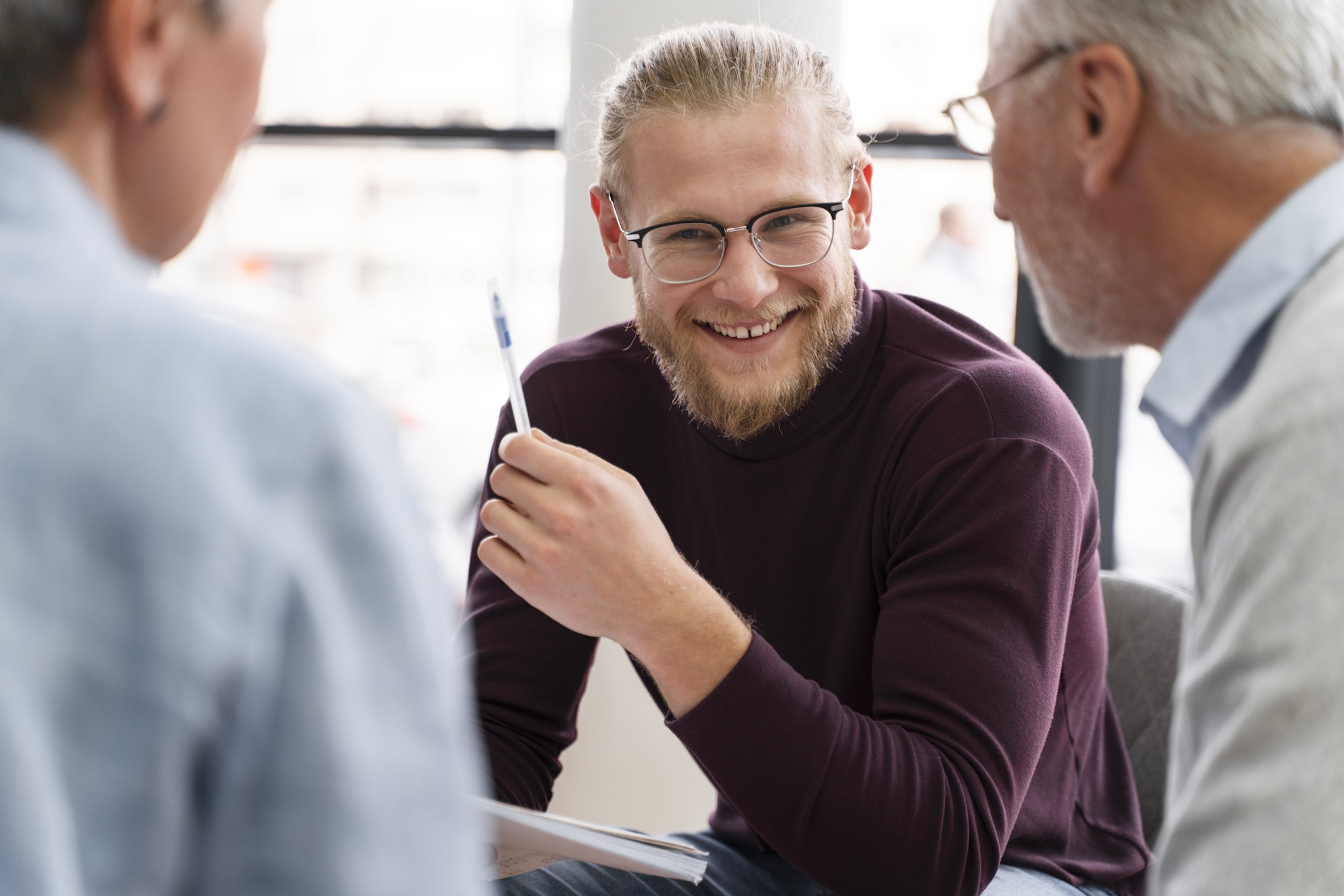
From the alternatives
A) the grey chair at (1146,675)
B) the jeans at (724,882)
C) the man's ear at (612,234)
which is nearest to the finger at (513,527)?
the jeans at (724,882)

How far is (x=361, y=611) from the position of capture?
45cm

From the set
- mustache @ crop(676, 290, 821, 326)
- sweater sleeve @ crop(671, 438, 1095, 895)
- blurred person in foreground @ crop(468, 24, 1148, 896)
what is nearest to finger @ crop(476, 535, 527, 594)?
blurred person in foreground @ crop(468, 24, 1148, 896)

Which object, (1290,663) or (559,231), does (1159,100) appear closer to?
(1290,663)

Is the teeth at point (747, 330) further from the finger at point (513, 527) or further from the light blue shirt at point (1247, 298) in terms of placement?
the light blue shirt at point (1247, 298)

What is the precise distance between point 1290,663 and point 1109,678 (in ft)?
3.42

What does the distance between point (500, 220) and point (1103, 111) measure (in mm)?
2344

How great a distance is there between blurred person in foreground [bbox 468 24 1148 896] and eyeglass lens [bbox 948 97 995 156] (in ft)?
1.03

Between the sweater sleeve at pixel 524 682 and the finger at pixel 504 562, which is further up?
the finger at pixel 504 562

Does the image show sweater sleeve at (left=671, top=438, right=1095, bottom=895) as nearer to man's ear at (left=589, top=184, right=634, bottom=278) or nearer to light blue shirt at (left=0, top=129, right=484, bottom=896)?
man's ear at (left=589, top=184, right=634, bottom=278)

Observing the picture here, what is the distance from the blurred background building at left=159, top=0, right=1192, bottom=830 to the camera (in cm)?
236

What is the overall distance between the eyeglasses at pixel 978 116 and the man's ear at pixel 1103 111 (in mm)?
45

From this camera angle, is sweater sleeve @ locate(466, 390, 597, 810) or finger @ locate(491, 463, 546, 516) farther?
sweater sleeve @ locate(466, 390, 597, 810)

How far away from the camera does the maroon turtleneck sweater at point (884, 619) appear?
1159mm

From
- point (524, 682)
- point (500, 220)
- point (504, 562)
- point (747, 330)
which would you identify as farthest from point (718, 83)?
point (500, 220)
